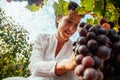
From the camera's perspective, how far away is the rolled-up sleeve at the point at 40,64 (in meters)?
1.18

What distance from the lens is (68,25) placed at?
5.48ft

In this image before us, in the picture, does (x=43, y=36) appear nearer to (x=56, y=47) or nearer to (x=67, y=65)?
(x=56, y=47)

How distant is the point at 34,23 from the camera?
834 centimetres

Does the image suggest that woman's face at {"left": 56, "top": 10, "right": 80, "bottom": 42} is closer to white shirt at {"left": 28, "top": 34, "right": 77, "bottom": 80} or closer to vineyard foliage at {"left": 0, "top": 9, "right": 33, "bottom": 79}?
white shirt at {"left": 28, "top": 34, "right": 77, "bottom": 80}

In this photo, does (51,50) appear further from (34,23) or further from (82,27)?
(34,23)

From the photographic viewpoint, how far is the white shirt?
4.11 ft

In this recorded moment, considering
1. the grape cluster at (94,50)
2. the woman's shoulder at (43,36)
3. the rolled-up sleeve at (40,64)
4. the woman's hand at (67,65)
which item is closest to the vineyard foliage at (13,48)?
the woman's shoulder at (43,36)

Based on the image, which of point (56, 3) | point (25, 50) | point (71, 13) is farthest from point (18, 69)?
point (56, 3)

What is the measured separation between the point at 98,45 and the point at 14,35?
268 inches

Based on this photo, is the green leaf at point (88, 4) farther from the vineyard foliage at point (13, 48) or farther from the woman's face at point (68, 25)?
the vineyard foliage at point (13, 48)

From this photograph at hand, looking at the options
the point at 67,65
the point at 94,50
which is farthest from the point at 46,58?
the point at 94,50

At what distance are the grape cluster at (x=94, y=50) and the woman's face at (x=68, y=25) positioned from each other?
869 mm

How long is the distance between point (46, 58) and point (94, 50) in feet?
2.80

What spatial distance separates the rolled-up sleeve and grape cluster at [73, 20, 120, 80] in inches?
16.7
